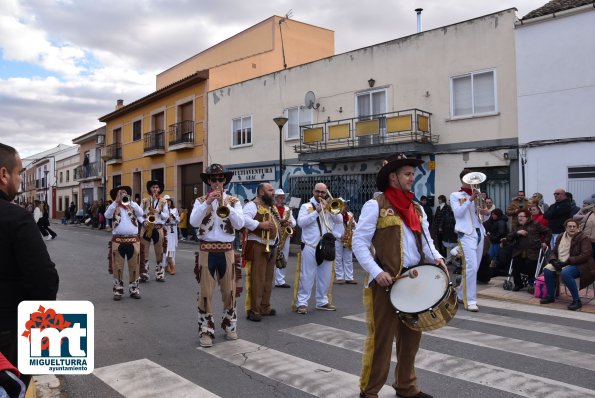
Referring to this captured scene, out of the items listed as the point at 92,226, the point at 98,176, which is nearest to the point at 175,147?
the point at 92,226

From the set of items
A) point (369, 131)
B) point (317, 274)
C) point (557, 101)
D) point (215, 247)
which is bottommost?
point (317, 274)

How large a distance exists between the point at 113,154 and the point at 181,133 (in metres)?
10.8

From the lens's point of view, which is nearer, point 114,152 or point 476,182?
point 476,182

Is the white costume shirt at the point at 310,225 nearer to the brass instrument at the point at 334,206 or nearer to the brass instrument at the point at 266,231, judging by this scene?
the brass instrument at the point at 334,206

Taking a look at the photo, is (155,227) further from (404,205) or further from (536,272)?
(404,205)

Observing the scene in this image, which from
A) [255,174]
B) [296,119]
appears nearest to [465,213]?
[296,119]

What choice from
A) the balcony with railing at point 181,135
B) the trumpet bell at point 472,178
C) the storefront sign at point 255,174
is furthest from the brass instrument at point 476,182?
the balcony with railing at point 181,135

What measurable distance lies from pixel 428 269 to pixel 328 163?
52.0 feet

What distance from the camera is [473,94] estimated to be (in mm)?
15602

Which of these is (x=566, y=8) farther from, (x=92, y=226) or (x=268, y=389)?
(x=92, y=226)

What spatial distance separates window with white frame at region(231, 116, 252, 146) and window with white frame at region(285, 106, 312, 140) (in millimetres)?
2939

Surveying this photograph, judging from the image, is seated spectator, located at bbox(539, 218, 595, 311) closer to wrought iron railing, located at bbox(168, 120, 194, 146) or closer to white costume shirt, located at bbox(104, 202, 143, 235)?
white costume shirt, located at bbox(104, 202, 143, 235)

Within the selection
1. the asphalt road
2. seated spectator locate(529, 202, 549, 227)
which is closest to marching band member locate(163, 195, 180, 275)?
the asphalt road

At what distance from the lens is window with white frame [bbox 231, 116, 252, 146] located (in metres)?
24.3
